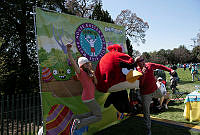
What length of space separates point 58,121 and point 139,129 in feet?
8.35

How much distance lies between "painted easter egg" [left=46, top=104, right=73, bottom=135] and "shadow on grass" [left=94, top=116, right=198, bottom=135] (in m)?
1.46

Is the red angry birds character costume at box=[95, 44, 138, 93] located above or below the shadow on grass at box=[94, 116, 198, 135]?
above

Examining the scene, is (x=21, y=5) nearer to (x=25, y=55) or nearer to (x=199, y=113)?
(x=25, y=55)

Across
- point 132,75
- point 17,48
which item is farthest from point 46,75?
point 17,48

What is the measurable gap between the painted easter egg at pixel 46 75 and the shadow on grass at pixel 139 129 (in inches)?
91.4

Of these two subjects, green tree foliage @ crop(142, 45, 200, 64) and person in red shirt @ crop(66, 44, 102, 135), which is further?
green tree foliage @ crop(142, 45, 200, 64)

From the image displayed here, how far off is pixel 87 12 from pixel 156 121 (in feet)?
52.6

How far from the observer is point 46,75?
3268 millimetres

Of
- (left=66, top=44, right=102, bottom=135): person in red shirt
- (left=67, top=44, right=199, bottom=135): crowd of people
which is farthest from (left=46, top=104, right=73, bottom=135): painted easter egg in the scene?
(left=66, top=44, right=102, bottom=135): person in red shirt

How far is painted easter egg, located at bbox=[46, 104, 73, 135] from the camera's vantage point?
3221mm

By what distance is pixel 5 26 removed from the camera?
9.50 m

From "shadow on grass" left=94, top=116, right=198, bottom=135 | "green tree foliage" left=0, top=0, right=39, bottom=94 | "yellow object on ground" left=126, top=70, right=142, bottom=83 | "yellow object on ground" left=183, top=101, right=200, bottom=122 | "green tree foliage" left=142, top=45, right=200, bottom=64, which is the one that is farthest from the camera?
"green tree foliage" left=142, top=45, right=200, bottom=64

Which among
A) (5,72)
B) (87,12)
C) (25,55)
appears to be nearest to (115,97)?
(5,72)

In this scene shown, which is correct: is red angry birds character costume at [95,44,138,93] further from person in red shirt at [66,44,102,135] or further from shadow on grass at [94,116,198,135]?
shadow on grass at [94,116,198,135]
